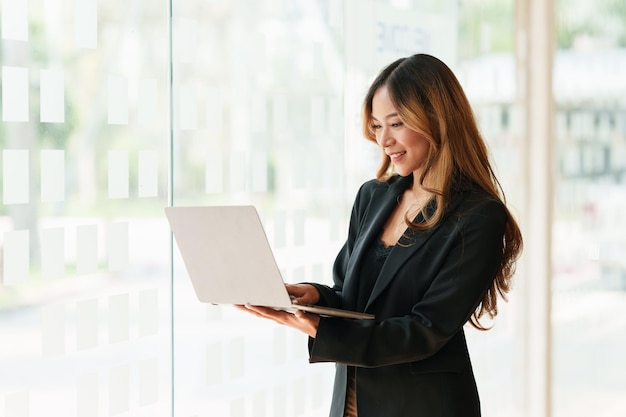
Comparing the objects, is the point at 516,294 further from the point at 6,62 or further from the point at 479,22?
the point at 6,62

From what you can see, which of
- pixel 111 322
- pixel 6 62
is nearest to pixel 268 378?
pixel 111 322

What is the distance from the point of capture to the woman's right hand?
6.95 feet

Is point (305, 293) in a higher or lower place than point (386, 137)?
lower

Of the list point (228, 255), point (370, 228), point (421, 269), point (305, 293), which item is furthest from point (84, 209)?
point (421, 269)

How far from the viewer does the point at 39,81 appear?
1.94 m

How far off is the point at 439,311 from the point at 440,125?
428mm

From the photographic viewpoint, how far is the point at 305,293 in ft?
6.97

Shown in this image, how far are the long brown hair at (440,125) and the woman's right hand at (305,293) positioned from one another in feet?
0.99

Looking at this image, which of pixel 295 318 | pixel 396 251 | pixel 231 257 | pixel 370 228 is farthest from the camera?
pixel 370 228

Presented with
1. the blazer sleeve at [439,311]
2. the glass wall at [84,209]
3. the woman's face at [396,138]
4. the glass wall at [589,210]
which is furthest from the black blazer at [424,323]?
the glass wall at [589,210]

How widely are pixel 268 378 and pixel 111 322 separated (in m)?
0.70

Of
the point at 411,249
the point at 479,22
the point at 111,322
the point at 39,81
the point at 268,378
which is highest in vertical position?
the point at 479,22

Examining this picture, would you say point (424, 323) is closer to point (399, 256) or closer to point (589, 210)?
point (399, 256)

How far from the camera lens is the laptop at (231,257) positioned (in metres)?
1.74
